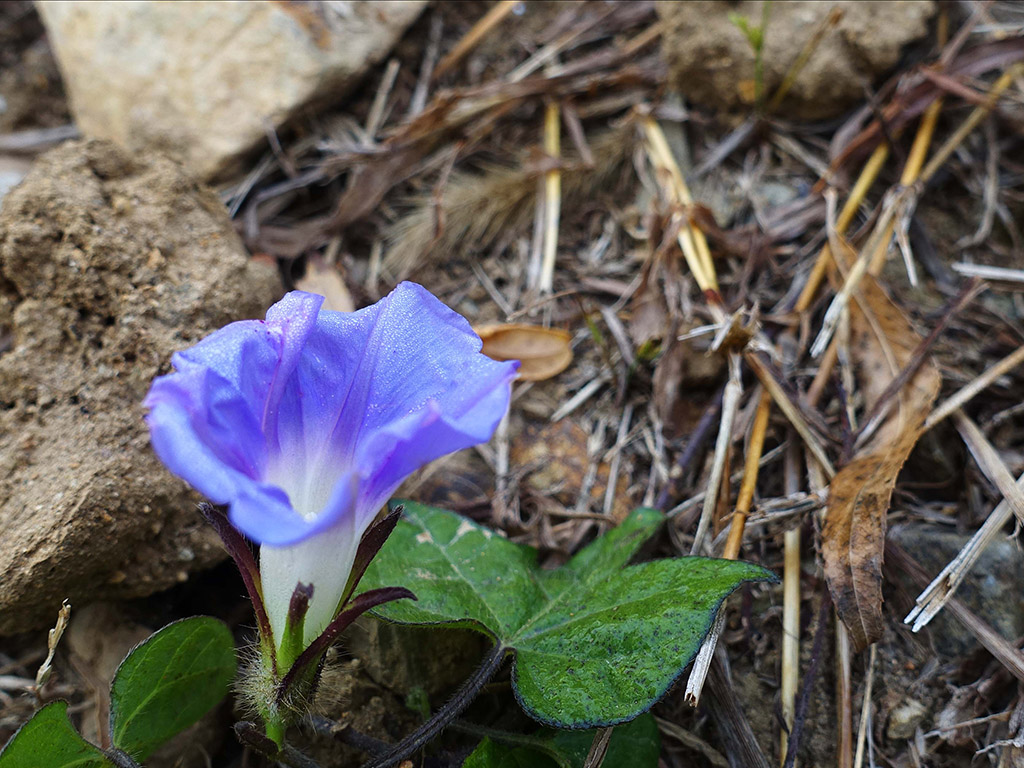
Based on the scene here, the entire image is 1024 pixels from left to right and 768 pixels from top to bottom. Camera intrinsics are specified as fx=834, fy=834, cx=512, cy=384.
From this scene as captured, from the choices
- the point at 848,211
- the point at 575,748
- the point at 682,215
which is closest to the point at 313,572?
the point at 575,748

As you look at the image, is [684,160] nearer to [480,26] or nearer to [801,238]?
[801,238]

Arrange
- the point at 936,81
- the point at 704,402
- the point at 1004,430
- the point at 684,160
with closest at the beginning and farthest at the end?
the point at 1004,430 → the point at 704,402 → the point at 936,81 → the point at 684,160

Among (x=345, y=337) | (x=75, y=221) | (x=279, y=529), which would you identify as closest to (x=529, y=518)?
(x=345, y=337)

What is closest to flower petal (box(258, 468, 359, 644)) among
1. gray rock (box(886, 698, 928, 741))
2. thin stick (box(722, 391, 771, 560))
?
thin stick (box(722, 391, 771, 560))

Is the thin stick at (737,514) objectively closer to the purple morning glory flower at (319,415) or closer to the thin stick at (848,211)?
the thin stick at (848,211)

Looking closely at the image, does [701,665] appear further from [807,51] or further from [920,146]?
[807,51]

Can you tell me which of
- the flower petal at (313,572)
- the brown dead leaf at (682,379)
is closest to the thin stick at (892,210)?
the brown dead leaf at (682,379)
